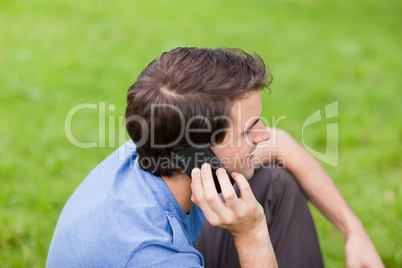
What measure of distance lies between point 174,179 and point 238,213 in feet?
0.96

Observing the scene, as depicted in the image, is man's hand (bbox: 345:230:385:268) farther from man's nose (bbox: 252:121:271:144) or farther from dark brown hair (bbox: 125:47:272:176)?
dark brown hair (bbox: 125:47:272:176)

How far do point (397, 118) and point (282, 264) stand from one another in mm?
2972

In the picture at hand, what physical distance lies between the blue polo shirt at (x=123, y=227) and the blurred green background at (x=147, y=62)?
114 centimetres

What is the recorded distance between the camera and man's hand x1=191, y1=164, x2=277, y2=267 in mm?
1720

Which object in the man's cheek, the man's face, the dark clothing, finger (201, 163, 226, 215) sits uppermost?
the man's face

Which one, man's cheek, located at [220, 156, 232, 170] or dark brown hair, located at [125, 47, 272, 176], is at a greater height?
dark brown hair, located at [125, 47, 272, 176]

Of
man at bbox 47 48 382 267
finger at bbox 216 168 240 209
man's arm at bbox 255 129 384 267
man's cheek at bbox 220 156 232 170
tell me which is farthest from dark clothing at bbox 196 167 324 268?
finger at bbox 216 168 240 209

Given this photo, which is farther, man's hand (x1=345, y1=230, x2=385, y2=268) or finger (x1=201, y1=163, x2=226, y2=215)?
man's hand (x1=345, y1=230, x2=385, y2=268)

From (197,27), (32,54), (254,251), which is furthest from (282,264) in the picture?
(197,27)

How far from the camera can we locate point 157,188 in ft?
5.74

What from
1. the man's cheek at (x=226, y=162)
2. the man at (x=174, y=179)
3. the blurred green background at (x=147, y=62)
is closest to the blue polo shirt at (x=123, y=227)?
the man at (x=174, y=179)

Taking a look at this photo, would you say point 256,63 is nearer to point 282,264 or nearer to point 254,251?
point 254,251

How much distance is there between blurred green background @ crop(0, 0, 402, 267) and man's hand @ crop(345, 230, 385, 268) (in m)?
0.68

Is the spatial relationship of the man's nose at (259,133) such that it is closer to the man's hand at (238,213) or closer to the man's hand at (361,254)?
the man's hand at (238,213)
